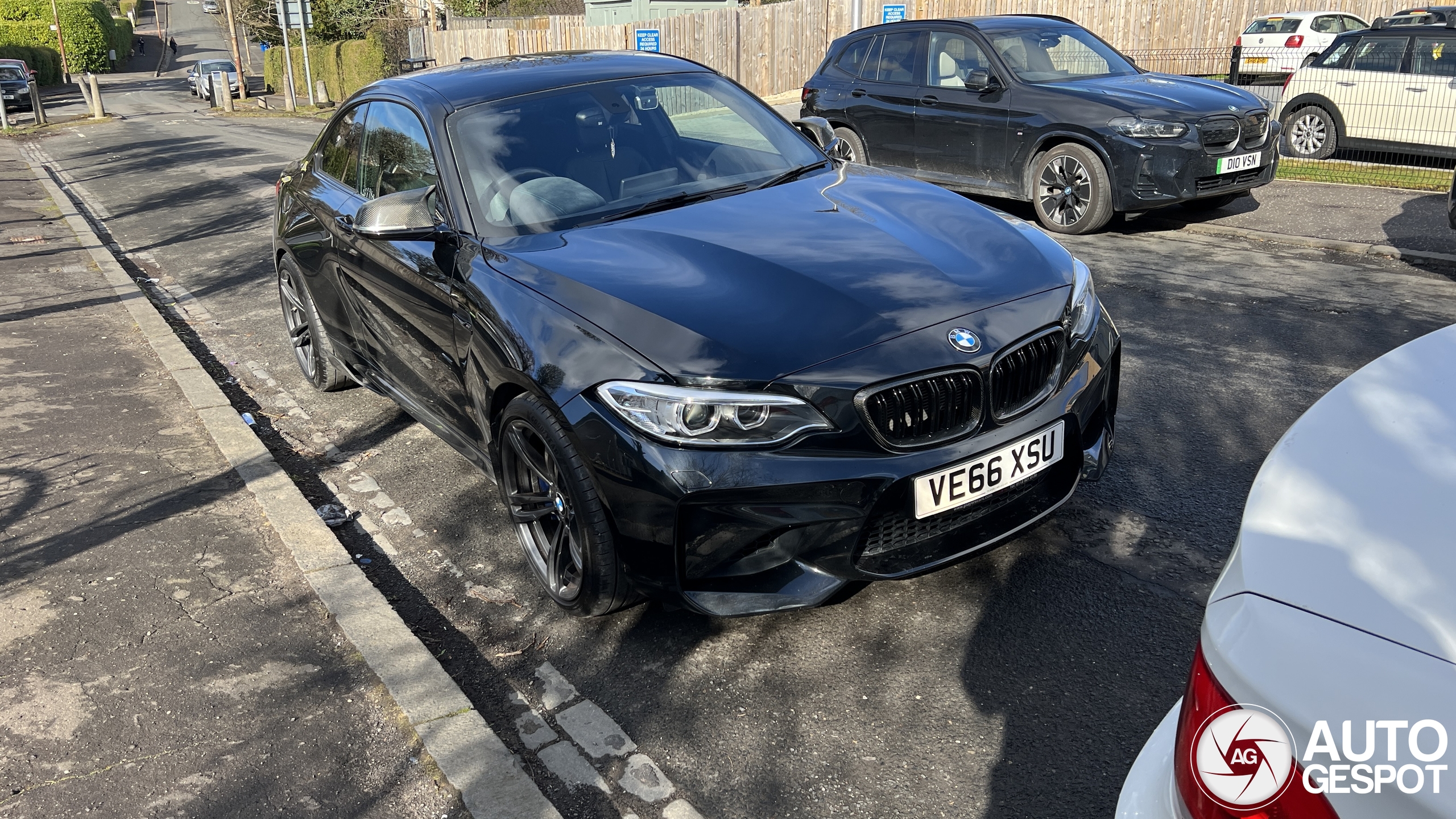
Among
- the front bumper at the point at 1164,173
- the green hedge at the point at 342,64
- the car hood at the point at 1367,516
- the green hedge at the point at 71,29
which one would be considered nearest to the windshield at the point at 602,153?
the car hood at the point at 1367,516

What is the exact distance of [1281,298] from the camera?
699 cm

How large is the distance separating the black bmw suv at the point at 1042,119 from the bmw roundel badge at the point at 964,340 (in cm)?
626

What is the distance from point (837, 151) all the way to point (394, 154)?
6.66 feet

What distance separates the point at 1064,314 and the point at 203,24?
119m

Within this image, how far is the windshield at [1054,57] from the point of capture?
379 inches

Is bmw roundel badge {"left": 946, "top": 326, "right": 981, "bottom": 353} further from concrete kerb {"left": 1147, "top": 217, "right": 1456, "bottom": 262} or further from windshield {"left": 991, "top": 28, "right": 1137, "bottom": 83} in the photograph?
windshield {"left": 991, "top": 28, "right": 1137, "bottom": 83}

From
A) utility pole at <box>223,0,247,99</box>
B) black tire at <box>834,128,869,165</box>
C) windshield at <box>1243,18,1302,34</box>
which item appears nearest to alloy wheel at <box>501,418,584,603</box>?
black tire at <box>834,128,869,165</box>

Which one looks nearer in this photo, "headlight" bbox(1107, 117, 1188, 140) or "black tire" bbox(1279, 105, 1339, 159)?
"headlight" bbox(1107, 117, 1188, 140)

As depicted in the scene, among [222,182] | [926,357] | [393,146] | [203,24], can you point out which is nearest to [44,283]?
[393,146]

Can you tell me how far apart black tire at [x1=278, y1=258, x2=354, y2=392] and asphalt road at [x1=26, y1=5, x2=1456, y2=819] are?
144mm

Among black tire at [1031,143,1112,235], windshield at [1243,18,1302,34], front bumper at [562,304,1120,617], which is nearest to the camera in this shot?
front bumper at [562,304,1120,617]

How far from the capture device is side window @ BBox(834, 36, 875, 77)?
11.0 metres

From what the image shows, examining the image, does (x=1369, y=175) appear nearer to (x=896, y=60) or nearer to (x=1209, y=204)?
(x=1209, y=204)

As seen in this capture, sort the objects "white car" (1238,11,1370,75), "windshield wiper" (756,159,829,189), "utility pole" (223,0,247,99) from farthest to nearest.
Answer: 1. "utility pole" (223,0,247,99)
2. "white car" (1238,11,1370,75)
3. "windshield wiper" (756,159,829,189)
